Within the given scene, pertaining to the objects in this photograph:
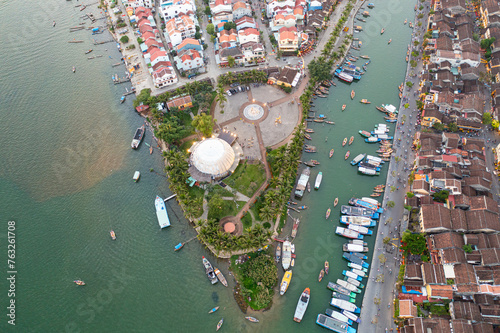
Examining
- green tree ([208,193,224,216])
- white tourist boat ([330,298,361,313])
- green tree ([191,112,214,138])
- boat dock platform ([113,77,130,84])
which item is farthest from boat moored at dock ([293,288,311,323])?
boat dock platform ([113,77,130,84])

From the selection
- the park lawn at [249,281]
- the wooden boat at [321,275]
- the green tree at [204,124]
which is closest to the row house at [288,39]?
the green tree at [204,124]

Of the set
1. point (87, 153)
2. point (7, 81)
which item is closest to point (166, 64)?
point (87, 153)

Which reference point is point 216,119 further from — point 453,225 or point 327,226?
point 453,225

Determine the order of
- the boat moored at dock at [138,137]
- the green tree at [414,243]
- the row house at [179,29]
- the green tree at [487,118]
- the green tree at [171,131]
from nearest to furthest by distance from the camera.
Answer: the green tree at [414,243]
the green tree at [171,131]
the green tree at [487,118]
the boat moored at dock at [138,137]
the row house at [179,29]

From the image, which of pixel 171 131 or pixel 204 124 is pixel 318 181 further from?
pixel 171 131

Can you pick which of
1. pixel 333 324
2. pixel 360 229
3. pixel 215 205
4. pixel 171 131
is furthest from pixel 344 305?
pixel 171 131

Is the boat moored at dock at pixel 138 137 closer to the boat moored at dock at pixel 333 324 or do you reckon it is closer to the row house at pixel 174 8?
the row house at pixel 174 8
